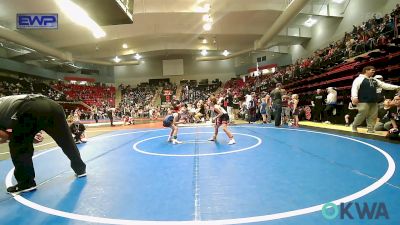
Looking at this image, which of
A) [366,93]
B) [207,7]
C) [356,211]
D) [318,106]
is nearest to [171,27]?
[207,7]

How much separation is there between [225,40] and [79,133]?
2255cm

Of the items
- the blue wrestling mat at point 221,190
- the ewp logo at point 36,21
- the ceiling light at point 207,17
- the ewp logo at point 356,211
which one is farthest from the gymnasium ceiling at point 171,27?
the ewp logo at point 356,211

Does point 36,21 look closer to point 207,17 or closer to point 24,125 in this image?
point 24,125

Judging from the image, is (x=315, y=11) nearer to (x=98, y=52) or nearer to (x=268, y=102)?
(x=268, y=102)

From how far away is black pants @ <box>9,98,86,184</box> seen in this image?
3496mm

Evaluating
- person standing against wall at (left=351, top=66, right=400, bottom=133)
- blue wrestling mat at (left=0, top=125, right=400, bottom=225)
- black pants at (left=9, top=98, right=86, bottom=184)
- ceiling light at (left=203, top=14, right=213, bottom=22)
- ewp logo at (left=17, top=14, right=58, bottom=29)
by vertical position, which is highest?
ceiling light at (left=203, top=14, right=213, bottom=22)

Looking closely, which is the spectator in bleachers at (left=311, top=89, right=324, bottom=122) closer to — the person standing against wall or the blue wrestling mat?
the person standing against wall

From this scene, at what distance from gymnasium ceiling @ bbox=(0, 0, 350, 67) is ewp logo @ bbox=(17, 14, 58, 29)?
Result: 5.76 meters

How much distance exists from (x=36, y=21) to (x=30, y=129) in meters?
10.1

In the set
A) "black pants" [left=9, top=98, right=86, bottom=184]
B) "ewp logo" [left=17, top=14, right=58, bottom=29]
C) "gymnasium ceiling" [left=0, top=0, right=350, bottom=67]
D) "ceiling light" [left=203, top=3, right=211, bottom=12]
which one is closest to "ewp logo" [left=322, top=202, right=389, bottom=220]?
"black pants" [left=9, top=98, right=86, bottom=184]

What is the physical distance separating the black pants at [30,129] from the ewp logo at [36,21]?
327 inches

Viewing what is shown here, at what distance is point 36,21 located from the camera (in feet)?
37.1

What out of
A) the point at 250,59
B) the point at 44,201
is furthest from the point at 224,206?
the point at 250,59

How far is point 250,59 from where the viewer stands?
38906mm
